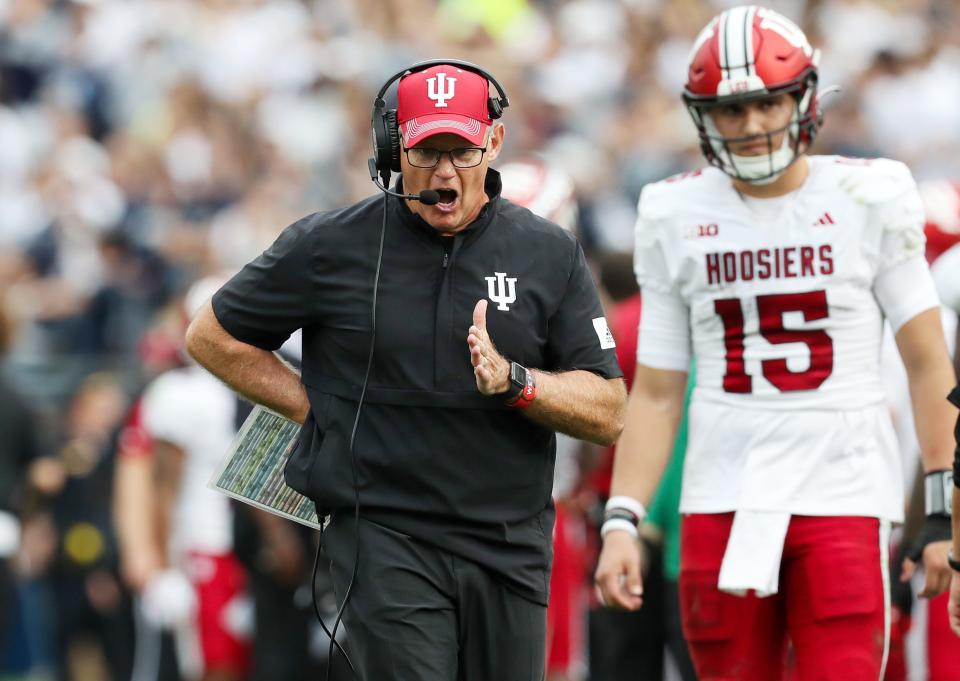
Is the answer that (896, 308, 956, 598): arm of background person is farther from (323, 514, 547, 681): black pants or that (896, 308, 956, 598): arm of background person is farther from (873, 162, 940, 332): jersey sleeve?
(323, 514, 547, 681): black pants

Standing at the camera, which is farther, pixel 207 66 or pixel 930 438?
pixel 207 66

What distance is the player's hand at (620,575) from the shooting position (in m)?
5.34

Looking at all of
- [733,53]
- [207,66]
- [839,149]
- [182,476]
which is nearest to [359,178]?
[207,66]

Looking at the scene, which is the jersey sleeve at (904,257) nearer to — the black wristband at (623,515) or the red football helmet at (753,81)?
the red football helmet at (753,81)

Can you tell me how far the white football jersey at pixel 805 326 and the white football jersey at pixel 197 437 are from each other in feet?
12.9

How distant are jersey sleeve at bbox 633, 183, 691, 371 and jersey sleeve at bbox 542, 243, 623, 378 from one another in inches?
24.6

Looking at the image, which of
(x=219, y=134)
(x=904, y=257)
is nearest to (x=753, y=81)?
(x=904, y=257)

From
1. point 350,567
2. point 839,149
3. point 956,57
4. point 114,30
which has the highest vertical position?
point 114,30

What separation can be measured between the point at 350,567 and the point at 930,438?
1.66 m

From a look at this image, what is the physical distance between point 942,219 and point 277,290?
10.2ft

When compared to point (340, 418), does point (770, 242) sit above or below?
above

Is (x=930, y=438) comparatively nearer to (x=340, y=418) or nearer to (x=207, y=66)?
(x=340, y=418)

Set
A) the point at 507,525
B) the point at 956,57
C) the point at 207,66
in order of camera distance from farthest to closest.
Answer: the point at 207,66 < the point at 956,57 < the point at 507,525

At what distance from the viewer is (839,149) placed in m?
12.1
